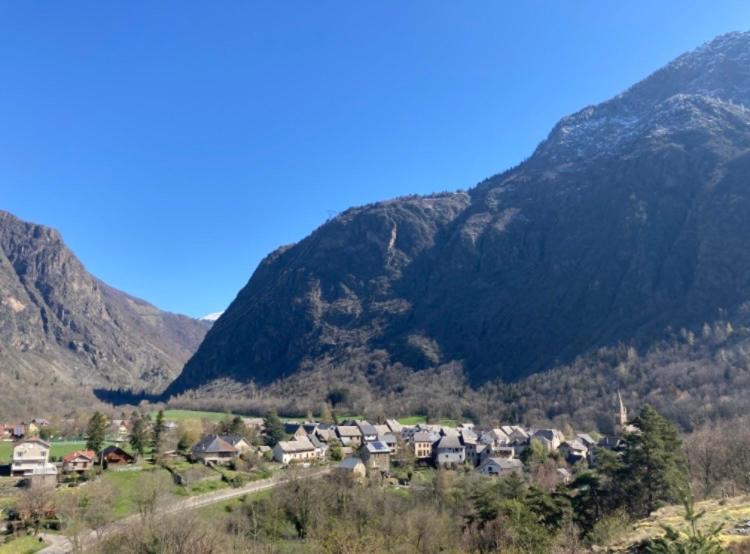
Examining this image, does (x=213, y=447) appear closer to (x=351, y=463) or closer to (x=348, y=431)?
(x=351, y=463)

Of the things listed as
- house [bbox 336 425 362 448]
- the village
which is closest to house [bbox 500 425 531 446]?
the village

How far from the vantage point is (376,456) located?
80438 mm

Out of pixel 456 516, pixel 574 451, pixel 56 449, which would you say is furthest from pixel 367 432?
pixel 456 516

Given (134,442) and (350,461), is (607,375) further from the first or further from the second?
(134,442)

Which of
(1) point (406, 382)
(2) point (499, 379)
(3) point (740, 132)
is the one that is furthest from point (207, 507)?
(3) point (740, 132)

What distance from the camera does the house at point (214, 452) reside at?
2803 inches

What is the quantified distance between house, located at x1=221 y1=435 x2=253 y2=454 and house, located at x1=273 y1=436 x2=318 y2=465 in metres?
3.89

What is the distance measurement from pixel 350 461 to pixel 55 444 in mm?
45209

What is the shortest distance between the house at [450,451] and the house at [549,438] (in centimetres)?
1111

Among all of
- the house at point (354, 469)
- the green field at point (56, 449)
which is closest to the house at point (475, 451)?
the house at point (354, 469)

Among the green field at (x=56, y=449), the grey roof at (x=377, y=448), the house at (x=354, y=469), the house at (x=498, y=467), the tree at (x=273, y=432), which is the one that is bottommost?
the house at (x=498, y=467)

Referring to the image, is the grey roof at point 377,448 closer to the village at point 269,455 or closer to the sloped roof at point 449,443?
the village at point 269,455

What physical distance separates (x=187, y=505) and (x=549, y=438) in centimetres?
5741

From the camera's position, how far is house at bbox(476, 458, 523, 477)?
7400cm
